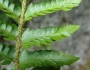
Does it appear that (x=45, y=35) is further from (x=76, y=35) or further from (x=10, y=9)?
(x=76, y=35)

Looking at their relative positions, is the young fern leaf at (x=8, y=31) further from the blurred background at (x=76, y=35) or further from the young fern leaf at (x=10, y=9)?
the blurred background at (x=76, y=35)

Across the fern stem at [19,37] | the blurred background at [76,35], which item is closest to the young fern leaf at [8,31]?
the fern stem at [19,37]

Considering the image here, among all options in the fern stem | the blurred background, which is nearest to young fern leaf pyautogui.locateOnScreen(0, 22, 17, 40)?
the fern stem

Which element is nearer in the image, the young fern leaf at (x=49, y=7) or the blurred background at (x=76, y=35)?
the young fern leaf at (x=49, y=7)

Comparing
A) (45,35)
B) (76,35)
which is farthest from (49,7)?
(76,35)

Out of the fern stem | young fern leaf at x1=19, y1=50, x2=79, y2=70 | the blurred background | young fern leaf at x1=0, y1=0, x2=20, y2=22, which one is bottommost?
the blurred background

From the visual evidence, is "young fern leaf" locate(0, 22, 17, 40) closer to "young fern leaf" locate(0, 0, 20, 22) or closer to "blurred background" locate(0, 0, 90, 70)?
"young fern leaf" locate(0, 0, 20, 22)

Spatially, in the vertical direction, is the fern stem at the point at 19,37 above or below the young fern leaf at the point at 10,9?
below
